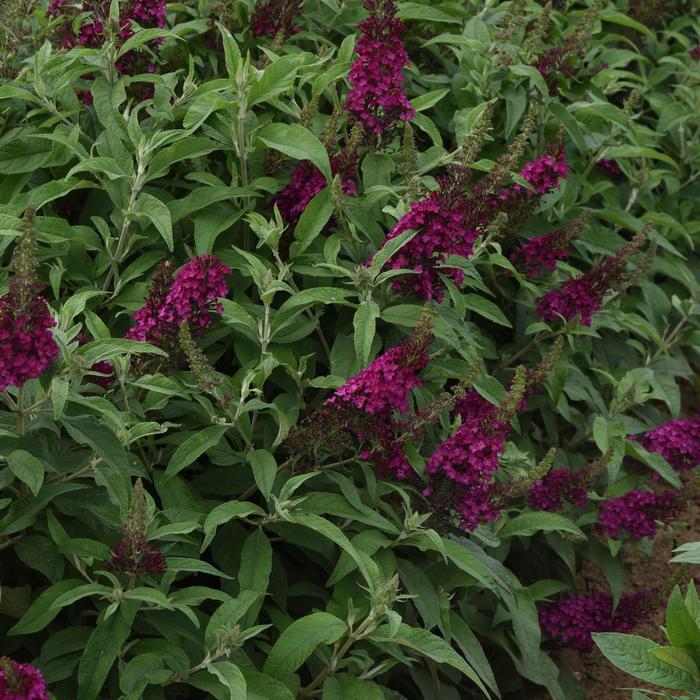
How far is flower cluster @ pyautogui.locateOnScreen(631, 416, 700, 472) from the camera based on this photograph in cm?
401

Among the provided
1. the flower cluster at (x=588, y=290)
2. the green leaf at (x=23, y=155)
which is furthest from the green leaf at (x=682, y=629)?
the green leaf at (x=23, y=155)

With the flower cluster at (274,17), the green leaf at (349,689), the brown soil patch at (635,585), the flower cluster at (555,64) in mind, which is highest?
the flower cluster at (274,17)

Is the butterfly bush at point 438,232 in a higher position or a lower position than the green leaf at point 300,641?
higher

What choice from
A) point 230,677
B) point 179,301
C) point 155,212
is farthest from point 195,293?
point 230,677

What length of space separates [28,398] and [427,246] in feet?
3.96

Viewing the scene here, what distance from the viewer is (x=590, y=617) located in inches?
151

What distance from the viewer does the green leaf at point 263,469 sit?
2.94 metres

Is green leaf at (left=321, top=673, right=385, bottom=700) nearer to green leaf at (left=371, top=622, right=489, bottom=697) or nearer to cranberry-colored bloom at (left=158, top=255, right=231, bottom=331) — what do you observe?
green leaf at (left=371, top=622, right=489, bottom=697)

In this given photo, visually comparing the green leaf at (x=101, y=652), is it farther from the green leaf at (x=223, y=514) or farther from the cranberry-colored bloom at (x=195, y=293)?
the cranberry-colored bloom at (x=195, y=293)

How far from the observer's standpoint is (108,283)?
3.49m

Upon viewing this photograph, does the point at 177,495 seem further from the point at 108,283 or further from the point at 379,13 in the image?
the point at 379,13

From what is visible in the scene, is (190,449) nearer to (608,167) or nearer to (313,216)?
(313,216)

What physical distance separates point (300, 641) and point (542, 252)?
1.84m

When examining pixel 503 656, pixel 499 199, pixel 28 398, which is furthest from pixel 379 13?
pixel 503 656
